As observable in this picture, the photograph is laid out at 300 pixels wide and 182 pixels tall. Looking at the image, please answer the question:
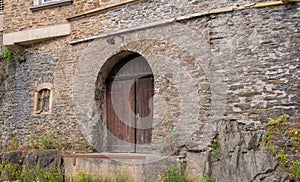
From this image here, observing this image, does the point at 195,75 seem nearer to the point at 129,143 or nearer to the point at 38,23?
the point at 129,143

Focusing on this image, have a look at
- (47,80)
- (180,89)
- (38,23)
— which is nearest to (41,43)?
(38,23)

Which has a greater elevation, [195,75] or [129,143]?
[195,75]

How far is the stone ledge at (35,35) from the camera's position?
8844 millimetres

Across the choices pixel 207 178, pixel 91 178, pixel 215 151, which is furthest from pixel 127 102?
pixel 207 178

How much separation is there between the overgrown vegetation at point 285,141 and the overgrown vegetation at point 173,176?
5.07 ft

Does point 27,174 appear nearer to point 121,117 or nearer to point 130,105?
point 121,117

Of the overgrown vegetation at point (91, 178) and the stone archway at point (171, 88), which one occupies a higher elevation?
the stone archway at point (171, 88)

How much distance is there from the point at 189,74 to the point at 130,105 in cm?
200

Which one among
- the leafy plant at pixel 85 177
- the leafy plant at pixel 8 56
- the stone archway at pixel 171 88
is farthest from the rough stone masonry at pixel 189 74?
the leafy plant at pixel 8 56

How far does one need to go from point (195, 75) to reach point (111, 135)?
2774 millimetres

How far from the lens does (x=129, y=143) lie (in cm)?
799

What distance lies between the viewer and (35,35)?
918 cm

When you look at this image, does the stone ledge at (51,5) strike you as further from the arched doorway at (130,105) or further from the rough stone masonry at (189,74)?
the arched doorway at (130,105)

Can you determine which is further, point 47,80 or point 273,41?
point 47,80
